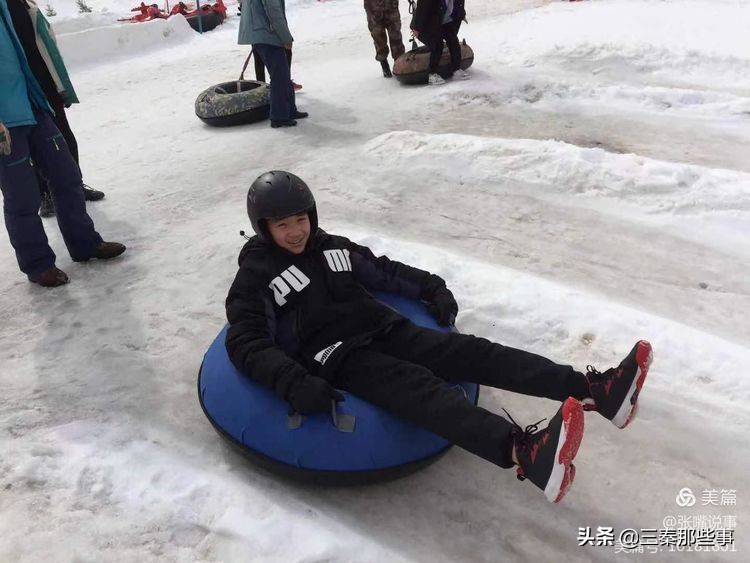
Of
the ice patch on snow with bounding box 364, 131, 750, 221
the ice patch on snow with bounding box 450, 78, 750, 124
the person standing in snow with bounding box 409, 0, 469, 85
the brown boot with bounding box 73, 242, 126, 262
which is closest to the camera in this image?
the brown boot with bounding box 73, 242, 126, 262

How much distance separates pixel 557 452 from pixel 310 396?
0.90 m

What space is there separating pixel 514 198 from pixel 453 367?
282 centimetres

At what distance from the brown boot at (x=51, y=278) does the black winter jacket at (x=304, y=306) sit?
188 cm

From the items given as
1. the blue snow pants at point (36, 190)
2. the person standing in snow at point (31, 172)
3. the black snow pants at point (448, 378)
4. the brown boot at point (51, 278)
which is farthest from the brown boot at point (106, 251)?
the black snow pants at point (448, 378)

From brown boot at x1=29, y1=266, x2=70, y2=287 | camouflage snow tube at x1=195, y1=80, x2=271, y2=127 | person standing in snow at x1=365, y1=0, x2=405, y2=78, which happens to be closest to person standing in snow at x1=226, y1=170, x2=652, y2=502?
brown boot at x1=29, y1=266, x2=70, y2=287

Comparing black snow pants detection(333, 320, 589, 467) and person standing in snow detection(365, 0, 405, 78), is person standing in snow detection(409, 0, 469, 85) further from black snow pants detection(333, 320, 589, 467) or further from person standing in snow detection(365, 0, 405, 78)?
black snow pants detection(333, 320, 589, 467)

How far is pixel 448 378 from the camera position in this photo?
263 centimetres

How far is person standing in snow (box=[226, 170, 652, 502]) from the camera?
7.08 ft

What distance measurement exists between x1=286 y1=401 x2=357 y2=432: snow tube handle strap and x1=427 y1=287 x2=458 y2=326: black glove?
Result: 30.2 inches

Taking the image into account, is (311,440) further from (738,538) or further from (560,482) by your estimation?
(738,538)

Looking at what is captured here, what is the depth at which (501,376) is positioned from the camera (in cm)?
253

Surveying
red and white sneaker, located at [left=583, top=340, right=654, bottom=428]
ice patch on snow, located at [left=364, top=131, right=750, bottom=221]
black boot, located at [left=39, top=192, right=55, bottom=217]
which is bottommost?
ice patch on snow, located at [left=364, top=131, right=750, bottom=221]

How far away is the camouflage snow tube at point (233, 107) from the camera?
24.1ft

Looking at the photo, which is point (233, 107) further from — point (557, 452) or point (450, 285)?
point (557, 452)
